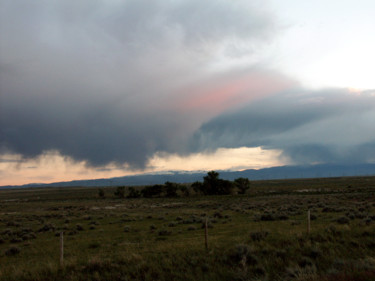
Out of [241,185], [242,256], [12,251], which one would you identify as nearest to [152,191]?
[241,185]

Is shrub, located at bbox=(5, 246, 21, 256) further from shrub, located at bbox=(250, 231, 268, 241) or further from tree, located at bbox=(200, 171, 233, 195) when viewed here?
tree, located at bbox=(200, 171, 233, 195)

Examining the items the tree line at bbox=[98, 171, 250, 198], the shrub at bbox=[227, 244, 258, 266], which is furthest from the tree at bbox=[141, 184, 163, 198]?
the shrub at bbox=[227, 244, 258, 266]

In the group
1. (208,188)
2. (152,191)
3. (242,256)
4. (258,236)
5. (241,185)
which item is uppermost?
(242,256)

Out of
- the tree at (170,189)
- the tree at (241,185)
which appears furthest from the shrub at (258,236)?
the tree at (170,189)

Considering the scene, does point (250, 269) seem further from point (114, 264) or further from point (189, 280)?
point (114, 264)

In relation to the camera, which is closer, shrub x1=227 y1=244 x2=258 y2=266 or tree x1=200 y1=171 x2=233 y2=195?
shrub x1=227 y1=244 x2=258 y2=266

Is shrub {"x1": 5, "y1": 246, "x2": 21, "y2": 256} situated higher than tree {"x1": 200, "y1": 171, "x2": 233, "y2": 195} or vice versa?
shrub {"x1": 5, "y1": 246, "x2": 21, "y2": 256}

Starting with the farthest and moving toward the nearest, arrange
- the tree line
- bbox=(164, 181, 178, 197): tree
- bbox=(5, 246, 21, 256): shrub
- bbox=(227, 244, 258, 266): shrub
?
bbox=(164, 181, 178, 197): tree, the tree line, bbox=(5, 246, 21, 256): shrub, bbox=(227, 244, 258, 266): shrub

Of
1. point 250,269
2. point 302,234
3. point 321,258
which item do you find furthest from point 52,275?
point 302,234

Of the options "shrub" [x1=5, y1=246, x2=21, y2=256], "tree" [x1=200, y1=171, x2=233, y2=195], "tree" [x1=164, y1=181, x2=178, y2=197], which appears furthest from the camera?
"tree" [x1=164, y1=181, x2=178, y2=197]

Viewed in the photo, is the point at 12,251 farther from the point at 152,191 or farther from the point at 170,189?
the point at 152,191

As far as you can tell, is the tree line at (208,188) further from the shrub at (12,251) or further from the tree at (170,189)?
the shrub at (12,251)

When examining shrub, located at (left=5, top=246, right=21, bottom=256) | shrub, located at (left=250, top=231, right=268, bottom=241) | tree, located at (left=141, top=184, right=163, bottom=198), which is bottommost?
tree, located at (left=141, top=184, right=163, bottom=198)

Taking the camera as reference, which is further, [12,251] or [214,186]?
[214,186]
